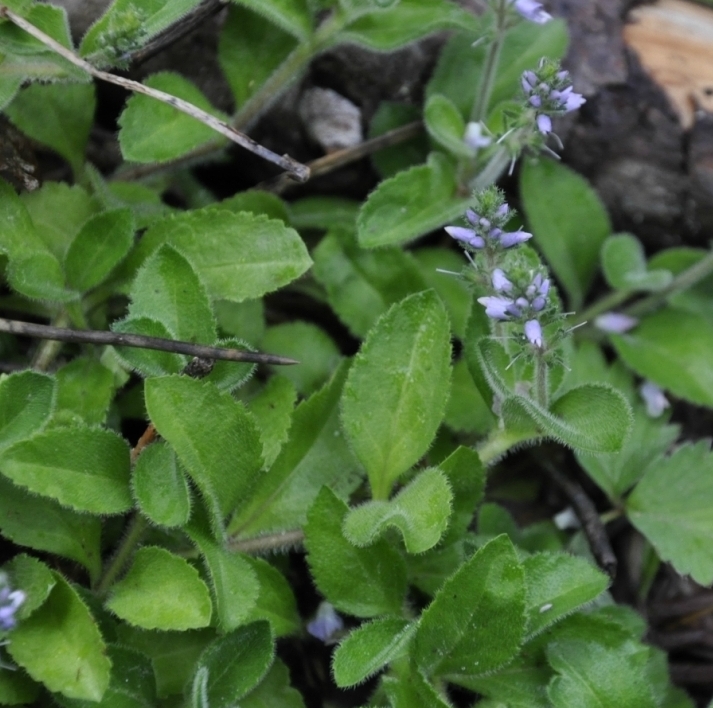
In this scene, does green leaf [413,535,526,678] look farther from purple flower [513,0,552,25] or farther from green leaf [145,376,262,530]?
purple flower [513,0,552,25]

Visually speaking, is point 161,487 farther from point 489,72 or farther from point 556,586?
point 489,72

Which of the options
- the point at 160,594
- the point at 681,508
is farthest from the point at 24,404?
the point at 681,508

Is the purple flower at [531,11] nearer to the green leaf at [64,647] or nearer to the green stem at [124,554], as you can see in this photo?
the green stem at [124,554]

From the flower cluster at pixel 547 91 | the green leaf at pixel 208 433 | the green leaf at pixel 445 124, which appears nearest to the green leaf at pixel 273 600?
the green leaf at pixel 208 433

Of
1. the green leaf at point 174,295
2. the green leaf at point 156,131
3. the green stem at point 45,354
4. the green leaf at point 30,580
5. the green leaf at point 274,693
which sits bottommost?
the green leaf at point 274,693

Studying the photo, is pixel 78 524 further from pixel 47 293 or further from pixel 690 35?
pixel 690 35

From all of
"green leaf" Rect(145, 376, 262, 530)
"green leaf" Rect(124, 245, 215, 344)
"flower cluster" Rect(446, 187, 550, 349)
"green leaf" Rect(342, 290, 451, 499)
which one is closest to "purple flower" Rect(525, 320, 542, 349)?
"flower cluster" Rect(446, 187, 550, 349)

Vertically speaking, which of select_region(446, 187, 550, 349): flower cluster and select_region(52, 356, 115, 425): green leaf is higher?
select_region(446, 187, 550, 349): flower cluster
